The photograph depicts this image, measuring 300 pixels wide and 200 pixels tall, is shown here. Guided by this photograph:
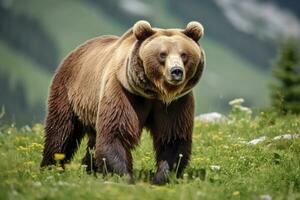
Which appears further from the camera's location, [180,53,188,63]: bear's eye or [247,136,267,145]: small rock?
[247,136,267,145]: small rock

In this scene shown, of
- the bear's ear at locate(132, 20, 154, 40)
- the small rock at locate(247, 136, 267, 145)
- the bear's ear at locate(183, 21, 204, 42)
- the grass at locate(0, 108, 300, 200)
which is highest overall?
the bear's ear at locate(183, 21, 204, 42)

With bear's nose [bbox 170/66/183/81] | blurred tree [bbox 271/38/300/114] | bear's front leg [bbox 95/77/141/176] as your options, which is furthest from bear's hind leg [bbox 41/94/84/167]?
blurred tree [bbox 271/38/300/114]

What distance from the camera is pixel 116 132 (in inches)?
351

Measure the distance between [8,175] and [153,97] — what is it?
243 cm

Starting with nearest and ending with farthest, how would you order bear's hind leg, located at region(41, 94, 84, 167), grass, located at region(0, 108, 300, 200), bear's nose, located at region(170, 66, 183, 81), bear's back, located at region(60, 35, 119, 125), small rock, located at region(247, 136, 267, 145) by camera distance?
1. grass, located at region(0, 108, 300, 200)
2. bear's nose, located at region(170, 66, 183, 81)
3. bear's back, located at region(60, 35, 119, 125)
4. bear's hind leg, located at region(41, 94, 84, 167)
5. small rock, located at region(247, 136, 267, 145)

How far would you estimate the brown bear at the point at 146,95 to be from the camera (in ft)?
28.2

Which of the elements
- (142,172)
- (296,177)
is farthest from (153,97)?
A: (296,177)

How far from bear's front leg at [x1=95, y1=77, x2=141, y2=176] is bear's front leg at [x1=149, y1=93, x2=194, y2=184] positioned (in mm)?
326

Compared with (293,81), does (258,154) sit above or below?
below

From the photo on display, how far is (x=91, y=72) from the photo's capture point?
10273 millimetres

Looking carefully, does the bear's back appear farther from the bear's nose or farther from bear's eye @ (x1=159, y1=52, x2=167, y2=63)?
the bear's nose

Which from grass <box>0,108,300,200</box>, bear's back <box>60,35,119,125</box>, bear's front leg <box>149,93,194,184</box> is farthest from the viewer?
bear's back <box>60,35,119,125</box>

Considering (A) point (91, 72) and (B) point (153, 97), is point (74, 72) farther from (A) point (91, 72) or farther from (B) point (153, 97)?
(B) point (153, 97)

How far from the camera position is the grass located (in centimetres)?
666
